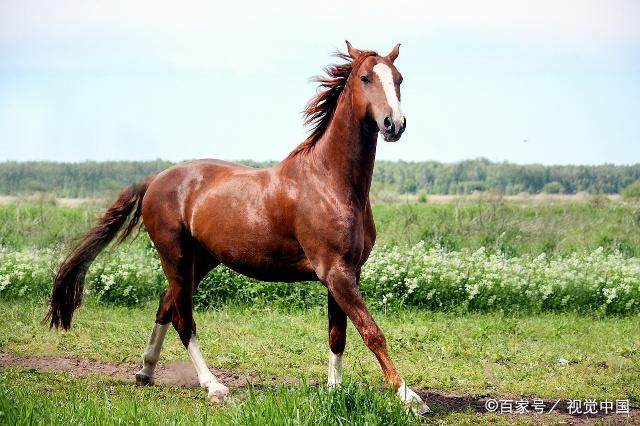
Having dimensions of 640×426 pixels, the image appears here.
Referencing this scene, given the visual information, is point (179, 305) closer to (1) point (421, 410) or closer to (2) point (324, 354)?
(2) point (324, 354)

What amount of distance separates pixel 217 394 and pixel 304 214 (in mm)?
1730

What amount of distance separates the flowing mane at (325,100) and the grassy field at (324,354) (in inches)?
76.4

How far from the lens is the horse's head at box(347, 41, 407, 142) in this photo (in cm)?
608

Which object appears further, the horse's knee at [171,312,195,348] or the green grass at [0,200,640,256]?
the green grass at [0,200,640,256]

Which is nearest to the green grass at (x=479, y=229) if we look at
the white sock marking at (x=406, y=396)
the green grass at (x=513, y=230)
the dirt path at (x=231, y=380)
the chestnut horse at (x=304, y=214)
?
the green grass at (x=513, y=230)

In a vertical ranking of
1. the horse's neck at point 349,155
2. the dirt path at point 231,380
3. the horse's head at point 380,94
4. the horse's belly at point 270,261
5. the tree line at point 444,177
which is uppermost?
the horse's head at point 380,94

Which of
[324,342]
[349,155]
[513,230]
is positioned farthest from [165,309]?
[513,230]

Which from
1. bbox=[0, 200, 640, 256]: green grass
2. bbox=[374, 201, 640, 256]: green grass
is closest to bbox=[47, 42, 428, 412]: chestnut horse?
bbox=[0, 200, 640, 256]: green grass

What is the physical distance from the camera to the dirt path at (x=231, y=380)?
263 inches

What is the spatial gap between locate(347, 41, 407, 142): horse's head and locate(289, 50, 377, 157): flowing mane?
222 millimetres

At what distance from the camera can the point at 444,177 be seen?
51125 millimetres

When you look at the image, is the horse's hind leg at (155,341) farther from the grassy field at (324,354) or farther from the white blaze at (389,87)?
the white blaze at (389,87)

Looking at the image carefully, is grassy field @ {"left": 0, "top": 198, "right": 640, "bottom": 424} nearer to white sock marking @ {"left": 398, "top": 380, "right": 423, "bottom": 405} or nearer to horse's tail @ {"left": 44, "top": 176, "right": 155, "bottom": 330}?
white sock marking @ {"left": 398, "top": 380, "right": 423, "bottom": 405}

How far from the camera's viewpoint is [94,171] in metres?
36.2
